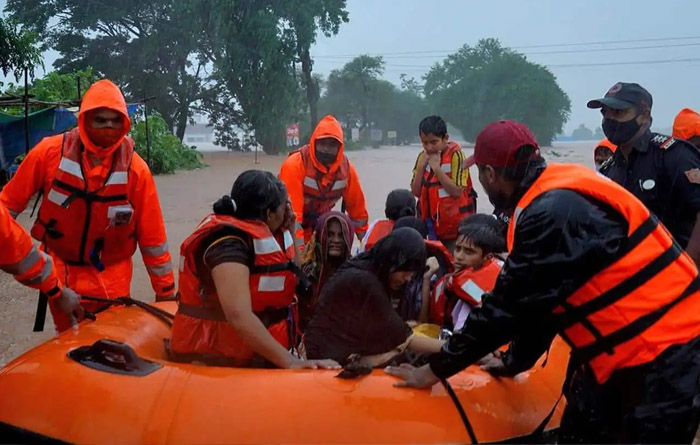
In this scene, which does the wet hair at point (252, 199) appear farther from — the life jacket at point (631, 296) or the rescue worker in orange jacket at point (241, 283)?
the life jacket at point (631, 296)

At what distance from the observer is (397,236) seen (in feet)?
8.29

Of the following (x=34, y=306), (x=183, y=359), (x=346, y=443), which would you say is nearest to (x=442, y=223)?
(x=183, y=359)

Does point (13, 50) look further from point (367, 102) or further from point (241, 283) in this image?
point (367, 102)

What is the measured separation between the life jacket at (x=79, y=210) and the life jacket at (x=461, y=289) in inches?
62.6

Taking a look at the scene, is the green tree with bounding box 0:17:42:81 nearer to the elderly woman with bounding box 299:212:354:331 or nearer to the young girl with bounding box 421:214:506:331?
the elderly woman with bounding box 299:212:354:331

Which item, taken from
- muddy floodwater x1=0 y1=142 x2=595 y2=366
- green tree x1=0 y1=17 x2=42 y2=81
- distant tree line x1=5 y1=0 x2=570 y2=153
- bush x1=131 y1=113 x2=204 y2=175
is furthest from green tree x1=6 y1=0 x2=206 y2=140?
green tree x1=0 y1=17 x2=42 y2=81

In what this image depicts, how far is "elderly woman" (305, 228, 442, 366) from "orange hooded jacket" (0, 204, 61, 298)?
3.56ft

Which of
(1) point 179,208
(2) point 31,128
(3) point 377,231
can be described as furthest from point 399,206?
(1) point 179,208

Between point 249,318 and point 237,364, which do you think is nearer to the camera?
point 249,318

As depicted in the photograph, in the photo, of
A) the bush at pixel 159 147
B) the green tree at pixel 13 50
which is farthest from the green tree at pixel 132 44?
the green tree at pixel 13 50

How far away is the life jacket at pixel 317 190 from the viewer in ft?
14.3

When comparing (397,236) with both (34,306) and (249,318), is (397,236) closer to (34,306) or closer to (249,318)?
(249,318)

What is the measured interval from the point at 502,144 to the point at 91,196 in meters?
2.13

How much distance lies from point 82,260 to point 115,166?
50 cm
